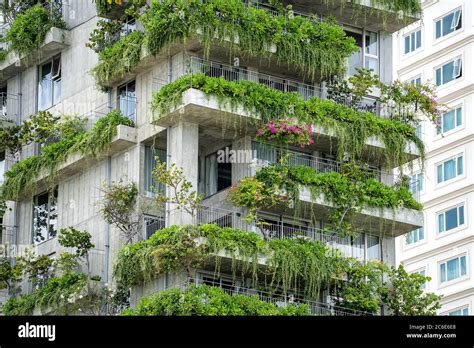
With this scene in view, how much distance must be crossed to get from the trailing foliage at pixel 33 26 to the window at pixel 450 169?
3160 centimetres

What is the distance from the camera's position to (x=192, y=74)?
53.0m

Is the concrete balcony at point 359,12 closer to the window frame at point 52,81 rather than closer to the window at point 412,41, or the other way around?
the window frame at point 52,81

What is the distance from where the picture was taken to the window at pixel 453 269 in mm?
85938

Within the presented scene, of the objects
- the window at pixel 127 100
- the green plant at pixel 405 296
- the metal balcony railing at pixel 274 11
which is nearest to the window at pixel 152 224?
A: the window at pixel 127 100

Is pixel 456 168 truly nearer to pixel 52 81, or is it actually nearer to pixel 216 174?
pixel 52 81

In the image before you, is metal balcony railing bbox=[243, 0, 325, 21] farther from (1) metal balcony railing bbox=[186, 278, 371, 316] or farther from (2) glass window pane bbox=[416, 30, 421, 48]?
(2) glass window pane bbox=[416, 30, 421, 48]

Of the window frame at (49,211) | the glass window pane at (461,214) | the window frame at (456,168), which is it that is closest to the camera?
the window frame at (49,211)

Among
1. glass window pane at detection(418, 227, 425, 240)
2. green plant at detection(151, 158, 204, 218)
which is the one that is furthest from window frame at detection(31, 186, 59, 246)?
glass window pane at detection(418, 227, 425, 240)

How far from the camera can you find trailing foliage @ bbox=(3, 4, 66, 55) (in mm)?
60834

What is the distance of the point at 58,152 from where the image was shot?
57.7m

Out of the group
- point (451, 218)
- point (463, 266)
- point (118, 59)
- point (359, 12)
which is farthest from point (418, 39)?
point (118, 59)

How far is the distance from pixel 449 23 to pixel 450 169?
7275 millimetres

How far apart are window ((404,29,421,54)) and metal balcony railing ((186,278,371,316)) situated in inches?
1570
